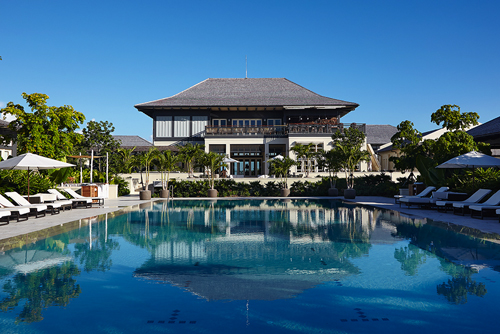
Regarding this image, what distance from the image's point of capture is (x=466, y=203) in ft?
42.1

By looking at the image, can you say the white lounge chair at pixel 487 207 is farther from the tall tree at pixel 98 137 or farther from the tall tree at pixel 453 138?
the tall tree at pixel 98 137

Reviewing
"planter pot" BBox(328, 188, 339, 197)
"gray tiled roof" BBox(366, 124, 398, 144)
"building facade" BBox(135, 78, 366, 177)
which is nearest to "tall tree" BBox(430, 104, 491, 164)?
"planter pot" BBox(328, 188, 339, 197)

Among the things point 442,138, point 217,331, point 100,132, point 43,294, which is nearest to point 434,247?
point 217,331

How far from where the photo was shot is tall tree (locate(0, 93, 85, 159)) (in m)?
20.6

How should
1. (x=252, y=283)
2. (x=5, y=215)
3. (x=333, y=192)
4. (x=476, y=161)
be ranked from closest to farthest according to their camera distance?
(x=252, y=283), (x=5, y=215), (x=476, y=161), (x=333, y=192)

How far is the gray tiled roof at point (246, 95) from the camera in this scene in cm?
3491

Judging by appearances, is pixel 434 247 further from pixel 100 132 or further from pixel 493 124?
pixel 100 132

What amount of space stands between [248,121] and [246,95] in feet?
8.92

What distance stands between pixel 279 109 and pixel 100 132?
1769cm

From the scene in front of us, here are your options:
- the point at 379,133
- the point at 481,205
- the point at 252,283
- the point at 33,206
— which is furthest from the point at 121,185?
the point at 379,133

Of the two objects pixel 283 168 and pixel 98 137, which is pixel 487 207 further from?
pixel 98 137

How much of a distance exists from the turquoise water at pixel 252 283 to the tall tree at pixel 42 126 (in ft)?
45.2

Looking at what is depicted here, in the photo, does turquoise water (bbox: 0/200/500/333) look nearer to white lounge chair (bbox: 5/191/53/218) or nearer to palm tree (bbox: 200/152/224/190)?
white lounge chair (bbox: 5/191/53/218)

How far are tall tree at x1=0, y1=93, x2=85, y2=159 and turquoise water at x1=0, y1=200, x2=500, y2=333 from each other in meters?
13.8
